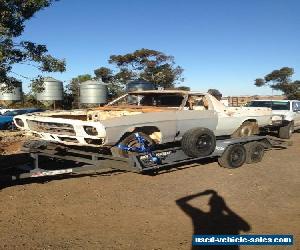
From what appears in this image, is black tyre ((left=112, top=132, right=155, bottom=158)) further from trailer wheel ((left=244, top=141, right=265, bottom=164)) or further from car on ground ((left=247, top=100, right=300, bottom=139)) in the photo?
car on ground ((left=247, top=100, right=300, bottom=139))

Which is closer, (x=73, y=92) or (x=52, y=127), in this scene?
(x=52, y=127)

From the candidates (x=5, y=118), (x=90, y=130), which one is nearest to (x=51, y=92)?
(x=5, y=118)

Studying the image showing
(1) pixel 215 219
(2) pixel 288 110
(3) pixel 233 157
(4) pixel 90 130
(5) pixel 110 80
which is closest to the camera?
(1) pixel 215 219

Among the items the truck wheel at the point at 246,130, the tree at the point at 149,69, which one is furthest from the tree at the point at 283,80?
the truck wheel at the point at 246,130

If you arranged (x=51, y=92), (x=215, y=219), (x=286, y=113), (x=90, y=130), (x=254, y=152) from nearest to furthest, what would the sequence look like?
(x=215, y=219)
(x=90, y=130)
(x=254, y=152)
(x=286, y=113)
(x=51, y=92)

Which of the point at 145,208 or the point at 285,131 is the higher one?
the point at 285,131

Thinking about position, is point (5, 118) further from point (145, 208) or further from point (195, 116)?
point (145, 208)

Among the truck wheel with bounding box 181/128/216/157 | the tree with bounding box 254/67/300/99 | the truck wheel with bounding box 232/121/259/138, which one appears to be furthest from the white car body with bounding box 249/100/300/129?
the tree with bounding box 254/67/300/99

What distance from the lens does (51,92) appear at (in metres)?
29.5

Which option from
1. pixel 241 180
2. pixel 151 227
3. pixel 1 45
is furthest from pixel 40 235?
pixel 1 45

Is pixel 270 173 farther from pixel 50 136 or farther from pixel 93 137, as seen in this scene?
pixel 50 136

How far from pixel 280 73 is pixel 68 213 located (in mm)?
55033

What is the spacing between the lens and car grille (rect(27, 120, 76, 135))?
21.3 ft

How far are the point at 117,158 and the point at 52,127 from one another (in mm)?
1403
